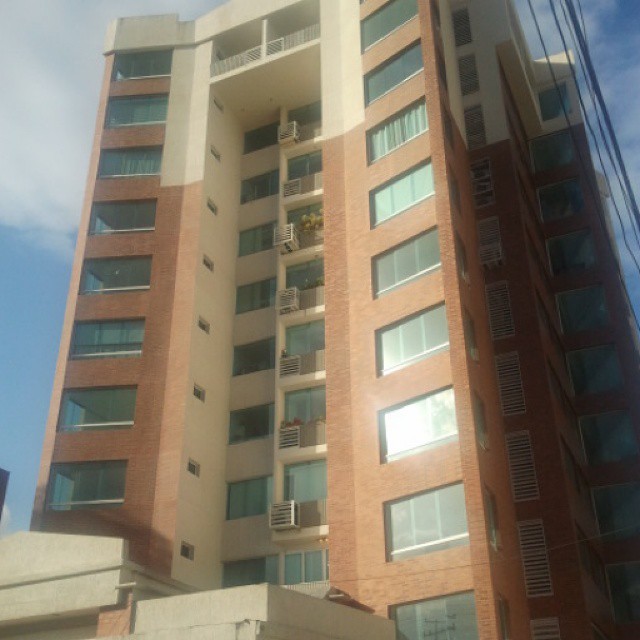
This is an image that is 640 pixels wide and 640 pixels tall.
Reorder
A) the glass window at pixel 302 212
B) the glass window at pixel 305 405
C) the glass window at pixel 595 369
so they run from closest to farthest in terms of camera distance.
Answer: the glass window at pixel 305 405 → the glass window at pixel 595 369 → the glass window at pixel 302 212

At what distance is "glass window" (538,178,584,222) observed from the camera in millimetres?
39844

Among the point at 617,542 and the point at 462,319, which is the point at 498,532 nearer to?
the point at 462,319

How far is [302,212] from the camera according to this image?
117ft

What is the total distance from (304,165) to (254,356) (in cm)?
951

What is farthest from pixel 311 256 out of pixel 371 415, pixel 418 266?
pixel 371 415

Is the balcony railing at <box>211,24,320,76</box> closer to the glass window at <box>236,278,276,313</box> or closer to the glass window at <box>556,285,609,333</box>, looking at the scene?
the glass window at <box>236,278,276,313</box>

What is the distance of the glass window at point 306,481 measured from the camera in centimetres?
2839

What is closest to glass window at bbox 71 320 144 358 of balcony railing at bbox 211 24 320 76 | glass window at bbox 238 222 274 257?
glass window at bbox 238 222 274 257

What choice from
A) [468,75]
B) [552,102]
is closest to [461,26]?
[468,75]

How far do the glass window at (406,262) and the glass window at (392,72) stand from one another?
7605 mm

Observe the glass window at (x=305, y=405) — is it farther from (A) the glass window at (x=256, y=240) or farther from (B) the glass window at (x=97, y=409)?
(A) the glass window at (x=256, y=240)

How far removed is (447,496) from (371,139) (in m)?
15.0

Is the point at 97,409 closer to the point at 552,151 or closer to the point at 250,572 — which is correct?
the point at 250,572

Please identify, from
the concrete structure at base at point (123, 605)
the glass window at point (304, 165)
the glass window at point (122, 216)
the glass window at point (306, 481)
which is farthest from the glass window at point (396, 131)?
the concrete structure at base at point (123, 605)
